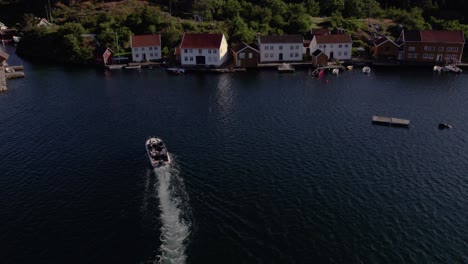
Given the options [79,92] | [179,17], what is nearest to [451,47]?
[179,17]

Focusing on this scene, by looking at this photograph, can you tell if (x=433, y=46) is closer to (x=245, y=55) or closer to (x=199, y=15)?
(x=245, y=55)

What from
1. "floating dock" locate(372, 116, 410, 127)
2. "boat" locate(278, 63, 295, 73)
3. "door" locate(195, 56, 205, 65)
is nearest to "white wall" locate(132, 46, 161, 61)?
Answer: "door" locate(195, 56, 205, 65)

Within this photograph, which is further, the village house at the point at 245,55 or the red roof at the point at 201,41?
the red roof at the point at 201,41

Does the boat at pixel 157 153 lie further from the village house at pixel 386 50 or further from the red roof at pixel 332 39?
the village house at pixel 386 50

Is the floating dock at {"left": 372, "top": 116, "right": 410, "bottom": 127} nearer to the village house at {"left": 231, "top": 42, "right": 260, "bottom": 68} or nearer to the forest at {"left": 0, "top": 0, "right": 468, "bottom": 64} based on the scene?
the village house at {"left": 231, "top": 42, "right": 260, "bottom": 68}

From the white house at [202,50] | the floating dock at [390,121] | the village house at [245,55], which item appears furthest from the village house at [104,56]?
the floating dock at [390,121]
